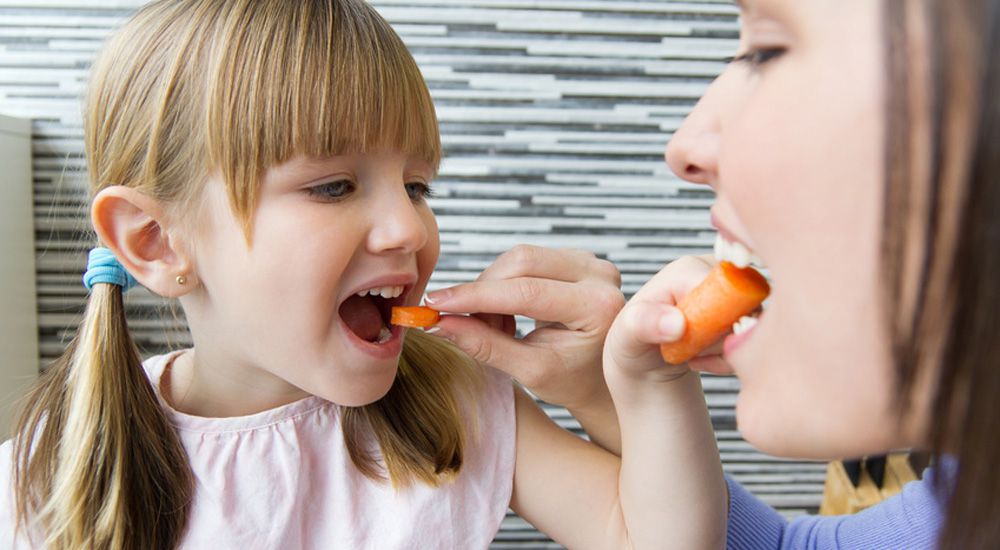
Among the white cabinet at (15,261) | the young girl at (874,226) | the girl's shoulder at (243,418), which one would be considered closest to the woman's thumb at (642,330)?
the young girl at (874,226)

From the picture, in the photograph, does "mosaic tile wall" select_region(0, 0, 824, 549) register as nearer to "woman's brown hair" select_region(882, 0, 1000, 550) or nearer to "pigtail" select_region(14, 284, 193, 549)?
"pigtail" select_region(14, 284, 193, 549)

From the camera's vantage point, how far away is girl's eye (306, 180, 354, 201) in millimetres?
767

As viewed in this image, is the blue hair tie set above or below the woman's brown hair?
below

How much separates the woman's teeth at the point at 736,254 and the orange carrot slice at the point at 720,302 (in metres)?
0.01

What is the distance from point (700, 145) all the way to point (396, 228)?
329mm

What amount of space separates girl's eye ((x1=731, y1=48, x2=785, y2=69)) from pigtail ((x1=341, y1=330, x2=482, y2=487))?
1.81ft

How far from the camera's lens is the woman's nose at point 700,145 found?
536 millimetres

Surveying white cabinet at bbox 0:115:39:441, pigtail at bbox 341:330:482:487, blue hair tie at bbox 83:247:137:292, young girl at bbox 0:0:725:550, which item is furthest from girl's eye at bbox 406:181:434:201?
white cabinet at bbox 0:115:39:441

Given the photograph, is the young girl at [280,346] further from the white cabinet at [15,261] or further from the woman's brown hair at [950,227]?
the white cabinet at [15,261]

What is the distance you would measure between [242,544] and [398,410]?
0.22m

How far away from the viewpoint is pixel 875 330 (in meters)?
0.42

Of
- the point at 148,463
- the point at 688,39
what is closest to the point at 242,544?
the point at 148,463

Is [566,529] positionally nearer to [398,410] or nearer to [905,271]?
[398,410]

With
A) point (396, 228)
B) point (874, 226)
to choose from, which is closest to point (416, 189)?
point (396, 228)
